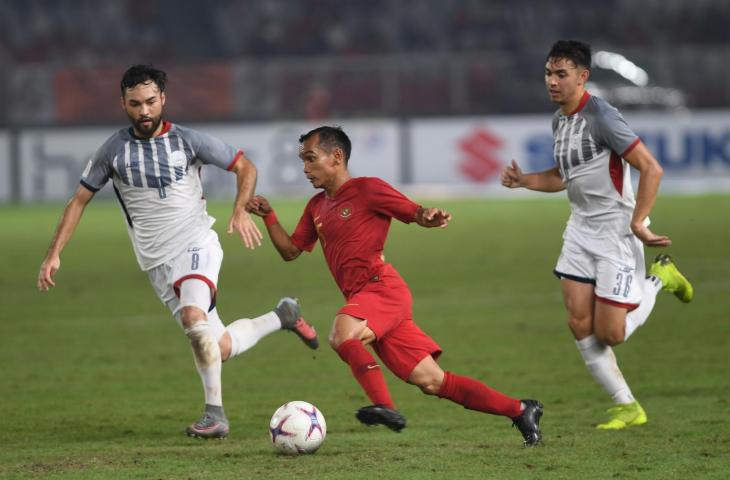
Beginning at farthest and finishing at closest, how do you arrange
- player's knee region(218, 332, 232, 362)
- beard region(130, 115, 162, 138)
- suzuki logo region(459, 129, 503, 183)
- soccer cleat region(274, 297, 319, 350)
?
suzuki logo region(459, 129, 503, 183)
soccer cleat region(274, 297, 319, 350)
player's knee region(218, 332, 232, 362)
beard region(130, 115, 162, 138)

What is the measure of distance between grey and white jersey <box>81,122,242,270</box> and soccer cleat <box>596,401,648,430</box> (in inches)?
95.2

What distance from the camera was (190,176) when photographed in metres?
7.50

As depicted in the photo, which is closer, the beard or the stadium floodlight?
the beard

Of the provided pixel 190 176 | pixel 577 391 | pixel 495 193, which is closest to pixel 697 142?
pixel 495 193

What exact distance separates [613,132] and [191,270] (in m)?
2.35

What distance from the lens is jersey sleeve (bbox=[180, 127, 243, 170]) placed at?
7.44 meters

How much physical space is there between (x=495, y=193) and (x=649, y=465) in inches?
823

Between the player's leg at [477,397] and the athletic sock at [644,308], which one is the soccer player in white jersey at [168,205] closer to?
the player's leg at [477,397]

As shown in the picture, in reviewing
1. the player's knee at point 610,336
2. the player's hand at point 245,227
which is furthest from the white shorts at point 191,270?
the player's knee at point 610,336

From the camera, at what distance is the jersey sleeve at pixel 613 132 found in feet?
23.0

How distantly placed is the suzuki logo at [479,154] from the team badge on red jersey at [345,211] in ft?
64.9

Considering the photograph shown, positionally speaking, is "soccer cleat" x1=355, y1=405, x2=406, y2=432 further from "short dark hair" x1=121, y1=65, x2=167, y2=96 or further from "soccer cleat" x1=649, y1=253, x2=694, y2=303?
"soccer cleat" x1=649, y1=253, x2=694, y2=303

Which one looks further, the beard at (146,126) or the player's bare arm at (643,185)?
the beard at (146,126)

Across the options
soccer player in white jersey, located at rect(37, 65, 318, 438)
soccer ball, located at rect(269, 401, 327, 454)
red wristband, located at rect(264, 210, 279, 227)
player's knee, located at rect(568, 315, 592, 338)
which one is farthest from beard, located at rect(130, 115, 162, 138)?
player's knee, located at rect(568, 315, 592, 338)
